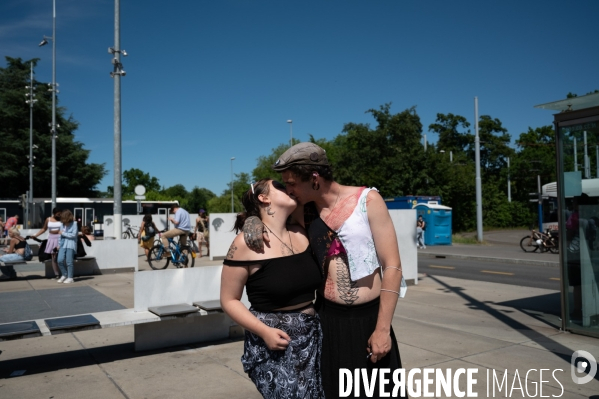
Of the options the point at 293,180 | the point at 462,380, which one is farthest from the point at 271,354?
the point at 462,380

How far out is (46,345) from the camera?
6.00 meters

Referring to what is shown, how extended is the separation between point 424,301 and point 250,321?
7.25 metres

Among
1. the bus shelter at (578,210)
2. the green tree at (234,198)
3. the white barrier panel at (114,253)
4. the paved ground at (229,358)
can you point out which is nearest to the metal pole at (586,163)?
the bus shelter at (578,210)

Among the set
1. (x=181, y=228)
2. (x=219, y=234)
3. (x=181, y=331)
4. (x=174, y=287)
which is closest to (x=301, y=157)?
(x=174, y=287)

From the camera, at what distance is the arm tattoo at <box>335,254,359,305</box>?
2385 mm

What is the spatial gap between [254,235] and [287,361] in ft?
1.91

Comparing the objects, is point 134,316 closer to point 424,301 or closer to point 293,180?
point 293,180

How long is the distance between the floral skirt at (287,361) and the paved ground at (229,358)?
2124 mm

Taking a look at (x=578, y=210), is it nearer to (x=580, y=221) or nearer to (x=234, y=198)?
(x=580, y=221)

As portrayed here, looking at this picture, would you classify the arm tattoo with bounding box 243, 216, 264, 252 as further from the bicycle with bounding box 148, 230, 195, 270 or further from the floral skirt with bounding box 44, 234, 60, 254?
the bicycle with bounding box 148, 230, 195, 270

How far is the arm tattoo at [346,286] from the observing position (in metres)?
2.38

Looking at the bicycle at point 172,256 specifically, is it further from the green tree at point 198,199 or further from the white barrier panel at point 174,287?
the green tree at point 198,199

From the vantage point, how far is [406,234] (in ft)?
34.8

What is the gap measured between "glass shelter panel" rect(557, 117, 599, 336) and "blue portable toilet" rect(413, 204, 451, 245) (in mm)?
19554
